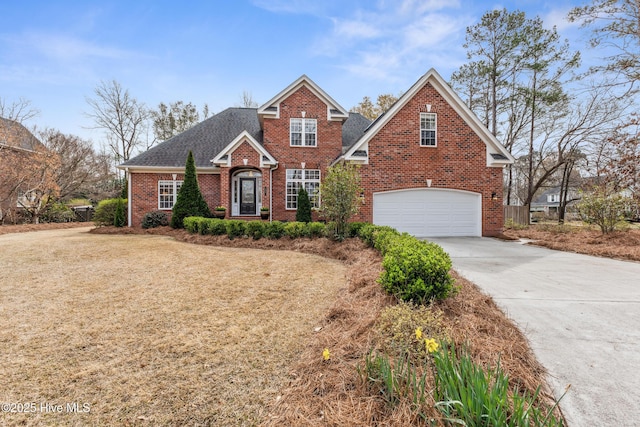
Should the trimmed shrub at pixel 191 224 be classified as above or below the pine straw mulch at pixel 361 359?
above

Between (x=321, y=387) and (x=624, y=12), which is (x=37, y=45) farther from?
(x=624, y=12)

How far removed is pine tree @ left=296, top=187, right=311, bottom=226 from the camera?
13234 millimetres

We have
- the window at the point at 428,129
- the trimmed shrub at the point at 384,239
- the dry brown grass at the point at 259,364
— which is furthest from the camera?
the window at the point at 428,129

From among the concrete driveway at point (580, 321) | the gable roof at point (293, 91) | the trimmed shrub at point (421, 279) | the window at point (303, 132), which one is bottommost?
the concrete driveway at point (580, 321)

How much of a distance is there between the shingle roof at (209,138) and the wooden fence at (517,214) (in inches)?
426

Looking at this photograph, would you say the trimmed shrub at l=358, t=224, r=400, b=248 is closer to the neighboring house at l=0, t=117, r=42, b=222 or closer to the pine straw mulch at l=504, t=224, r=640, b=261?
the pine straw mulch at l=504, t=224, r=640, b=261

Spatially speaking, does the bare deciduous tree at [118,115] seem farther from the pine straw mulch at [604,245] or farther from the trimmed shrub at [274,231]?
the pine straw mulch at [604,245]

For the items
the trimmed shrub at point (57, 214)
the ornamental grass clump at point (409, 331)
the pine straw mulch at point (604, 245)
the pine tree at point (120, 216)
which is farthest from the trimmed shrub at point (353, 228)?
the trimmed shrub at point (57, 214)

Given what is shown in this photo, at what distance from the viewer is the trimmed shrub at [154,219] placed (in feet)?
46.2

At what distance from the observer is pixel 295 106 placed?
47.6 ft

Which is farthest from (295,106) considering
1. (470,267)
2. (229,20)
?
(470,267)

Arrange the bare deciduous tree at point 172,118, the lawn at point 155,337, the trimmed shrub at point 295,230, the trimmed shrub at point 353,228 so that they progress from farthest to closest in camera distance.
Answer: the bare deciduous tree at point 172,118
the trimmed shrub at point 295,230
the trimmed shrub at point 353,228
the lawn at point 155,337

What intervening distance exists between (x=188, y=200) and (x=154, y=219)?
2.43 metres

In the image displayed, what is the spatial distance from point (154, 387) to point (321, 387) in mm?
1431
